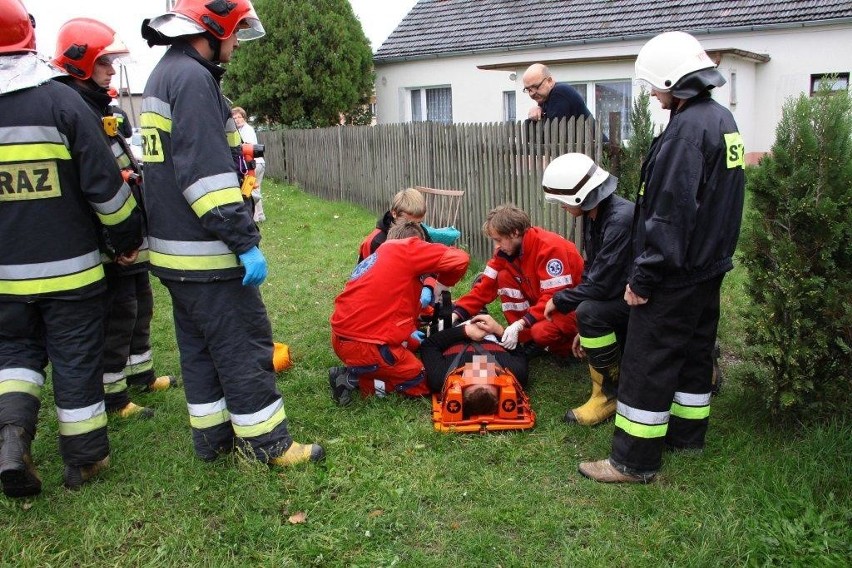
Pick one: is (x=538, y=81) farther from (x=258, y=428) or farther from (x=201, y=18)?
(x=258, y=428)

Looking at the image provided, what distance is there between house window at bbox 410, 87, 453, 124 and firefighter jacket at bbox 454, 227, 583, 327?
1457cm

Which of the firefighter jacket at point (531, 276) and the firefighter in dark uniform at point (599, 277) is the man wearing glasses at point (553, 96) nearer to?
the firefighter jacket at point (531, 276)

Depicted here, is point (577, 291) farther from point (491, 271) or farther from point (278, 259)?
point (278, 259)

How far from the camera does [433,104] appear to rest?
65.5ft

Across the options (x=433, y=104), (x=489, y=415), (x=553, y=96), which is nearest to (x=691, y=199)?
(x=489, y=415)

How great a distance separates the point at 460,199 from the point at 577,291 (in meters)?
4.68

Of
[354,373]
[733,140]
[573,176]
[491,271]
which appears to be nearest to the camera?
[733,140]

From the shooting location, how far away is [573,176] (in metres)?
4.15

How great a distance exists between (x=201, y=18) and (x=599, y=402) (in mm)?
3083

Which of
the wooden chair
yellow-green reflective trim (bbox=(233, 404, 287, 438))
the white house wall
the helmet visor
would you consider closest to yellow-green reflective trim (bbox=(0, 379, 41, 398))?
yellow-green reflective trim (bbox=(233, 404, 287, 438))

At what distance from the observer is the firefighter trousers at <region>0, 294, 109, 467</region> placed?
3.44 m

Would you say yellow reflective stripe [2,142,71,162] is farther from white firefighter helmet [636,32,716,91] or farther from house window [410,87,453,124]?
house window [410,87,453,124]

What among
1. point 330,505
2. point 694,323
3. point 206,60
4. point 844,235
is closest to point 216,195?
point 206,60

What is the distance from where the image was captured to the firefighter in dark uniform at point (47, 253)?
10.8 ft
